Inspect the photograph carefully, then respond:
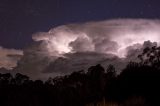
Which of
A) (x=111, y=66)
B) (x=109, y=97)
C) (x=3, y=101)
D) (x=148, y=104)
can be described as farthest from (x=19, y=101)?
(x=148, y=104)

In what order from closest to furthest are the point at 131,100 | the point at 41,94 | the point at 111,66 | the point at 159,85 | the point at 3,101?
the point at 131,100, the point at 159,85, the point at 3,101, the point at 41,94, the point at 111,66

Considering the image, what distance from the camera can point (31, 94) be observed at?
278 ft

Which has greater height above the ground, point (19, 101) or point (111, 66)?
point (111, 66)

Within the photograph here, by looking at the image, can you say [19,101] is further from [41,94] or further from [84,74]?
[84,74]

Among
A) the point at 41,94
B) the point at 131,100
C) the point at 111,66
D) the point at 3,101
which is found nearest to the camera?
the point at 131,100

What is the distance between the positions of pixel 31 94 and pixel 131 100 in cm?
5634

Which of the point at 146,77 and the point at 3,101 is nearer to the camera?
the point at 146,77

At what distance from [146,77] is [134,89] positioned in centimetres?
225

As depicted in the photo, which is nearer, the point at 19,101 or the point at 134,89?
the point at 134,89

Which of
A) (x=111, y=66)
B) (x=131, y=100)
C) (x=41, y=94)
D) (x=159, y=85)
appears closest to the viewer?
(x=131, y=100)

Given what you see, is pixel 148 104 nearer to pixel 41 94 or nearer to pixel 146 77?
pixel 146 77

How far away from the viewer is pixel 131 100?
102 ft

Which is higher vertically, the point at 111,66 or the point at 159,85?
the point at 111,66

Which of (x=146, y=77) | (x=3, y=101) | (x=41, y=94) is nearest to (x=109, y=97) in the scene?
(x=146, y=77)
